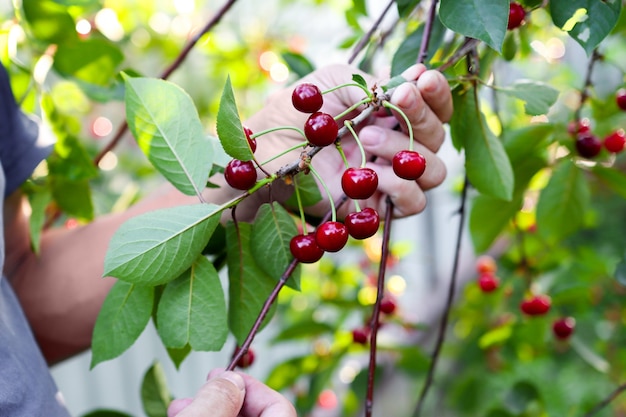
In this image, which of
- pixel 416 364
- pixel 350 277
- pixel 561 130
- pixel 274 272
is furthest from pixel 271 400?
pixel 350 277

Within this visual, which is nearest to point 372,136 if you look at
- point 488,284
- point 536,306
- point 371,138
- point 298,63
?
point 371,138

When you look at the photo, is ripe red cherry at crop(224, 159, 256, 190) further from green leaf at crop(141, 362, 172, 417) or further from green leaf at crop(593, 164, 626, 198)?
green leaf at crop(593, 164, 626, 198)

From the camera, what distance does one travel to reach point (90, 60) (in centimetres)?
93

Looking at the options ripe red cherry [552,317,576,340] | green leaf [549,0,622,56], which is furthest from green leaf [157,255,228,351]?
ripe red cherry [552,317,576,340]

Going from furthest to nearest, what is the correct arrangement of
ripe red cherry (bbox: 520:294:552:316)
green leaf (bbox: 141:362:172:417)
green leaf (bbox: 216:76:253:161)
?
1. ripe red cherry (bbox: 520:294:552:316)
2. green leaf (bbox: 141:362:172:417)
3. green leaf (bbox: 216:76:253:161)

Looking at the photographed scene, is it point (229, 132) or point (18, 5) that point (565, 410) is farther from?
point (18, 5)

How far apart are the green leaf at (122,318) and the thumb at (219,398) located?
0.10 meters

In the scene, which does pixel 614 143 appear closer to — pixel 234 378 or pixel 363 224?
pixel 363 224

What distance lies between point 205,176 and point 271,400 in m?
0.19

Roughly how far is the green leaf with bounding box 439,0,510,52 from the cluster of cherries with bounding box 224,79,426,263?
0.11 m

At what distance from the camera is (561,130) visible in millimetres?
952

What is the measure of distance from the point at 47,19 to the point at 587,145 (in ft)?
2.48

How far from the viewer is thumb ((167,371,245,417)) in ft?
1.60

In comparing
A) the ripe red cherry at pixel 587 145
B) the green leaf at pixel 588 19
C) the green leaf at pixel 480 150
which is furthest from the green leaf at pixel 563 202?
the green leaf at pixel 588 19
